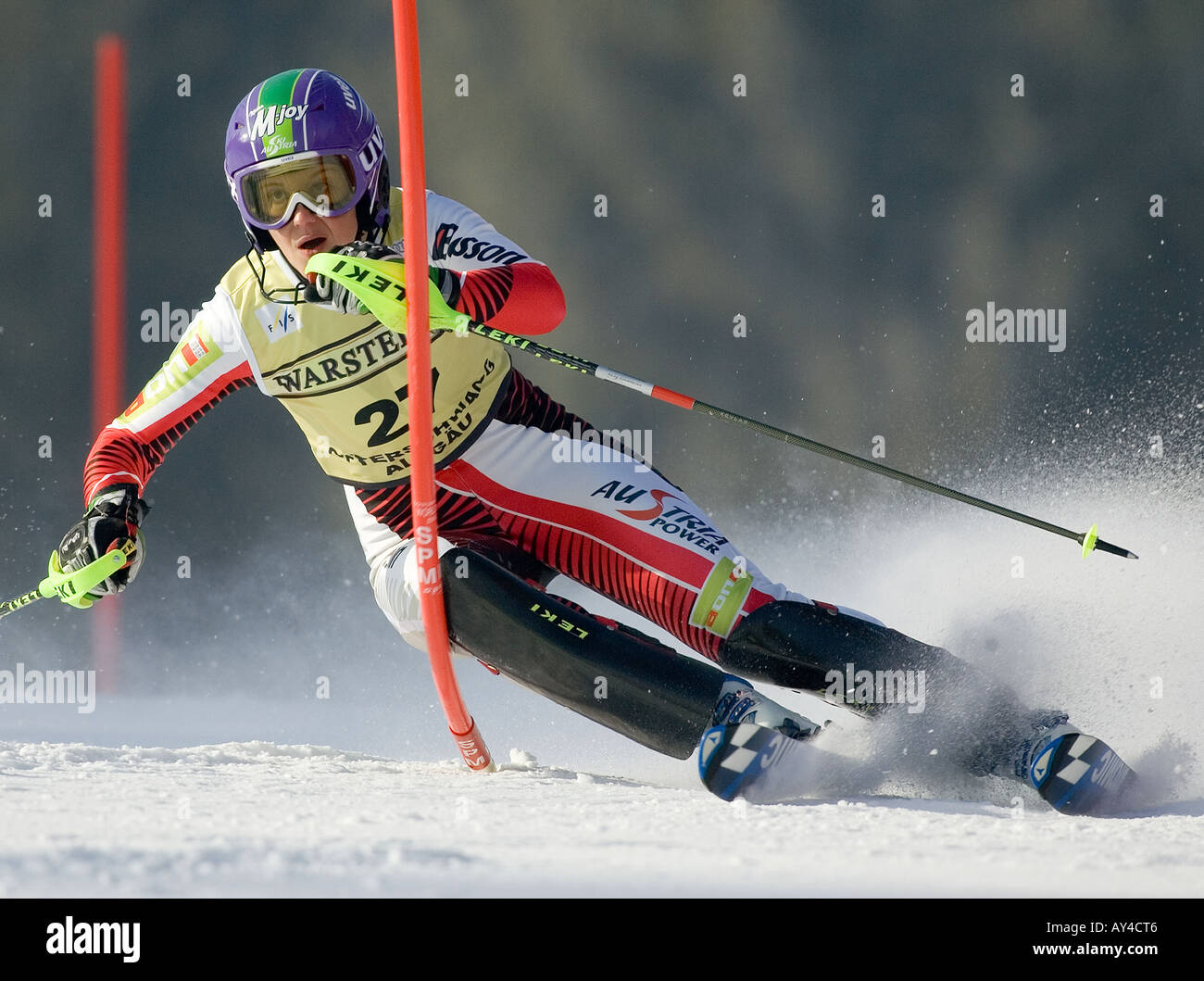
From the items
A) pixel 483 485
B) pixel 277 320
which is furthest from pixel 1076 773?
pixel 277 320

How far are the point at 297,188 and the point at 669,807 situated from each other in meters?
1.10

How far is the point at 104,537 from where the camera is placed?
79.5 inches

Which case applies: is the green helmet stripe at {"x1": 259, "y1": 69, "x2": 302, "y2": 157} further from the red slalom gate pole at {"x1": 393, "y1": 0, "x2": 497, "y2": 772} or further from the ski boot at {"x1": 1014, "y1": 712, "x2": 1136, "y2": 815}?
the ski boot at {"x1": 1014, "y1": 712, "x2": 1136, "y2": 815}

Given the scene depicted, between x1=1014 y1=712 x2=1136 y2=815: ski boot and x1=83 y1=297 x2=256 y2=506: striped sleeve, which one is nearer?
x1=1014 y1=712 x2=1136 y2=815: ski boot

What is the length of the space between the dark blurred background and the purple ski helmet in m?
2.25

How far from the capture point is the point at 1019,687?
206cm

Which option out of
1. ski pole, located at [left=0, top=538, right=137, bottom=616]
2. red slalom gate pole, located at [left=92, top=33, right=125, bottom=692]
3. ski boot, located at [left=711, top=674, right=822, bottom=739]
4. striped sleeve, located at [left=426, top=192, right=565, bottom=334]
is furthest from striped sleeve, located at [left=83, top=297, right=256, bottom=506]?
red slalom gate pole, located at [left=92, top=33, right=125, bottom=692]

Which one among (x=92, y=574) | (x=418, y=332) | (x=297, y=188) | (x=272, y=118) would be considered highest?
(x=272, y=118)

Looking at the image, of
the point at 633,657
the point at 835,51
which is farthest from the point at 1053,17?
the point at 633,657

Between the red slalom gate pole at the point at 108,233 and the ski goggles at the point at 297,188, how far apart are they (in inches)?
95.5

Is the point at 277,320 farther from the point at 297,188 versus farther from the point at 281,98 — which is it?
the point at 281,98

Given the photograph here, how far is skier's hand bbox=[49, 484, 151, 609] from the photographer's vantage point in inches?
79.4
